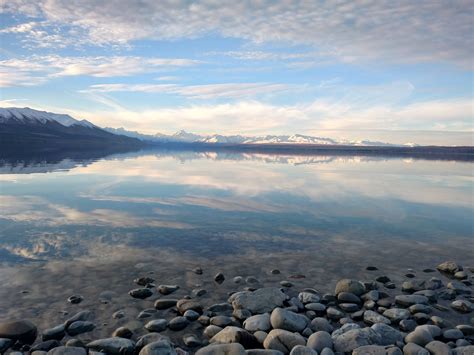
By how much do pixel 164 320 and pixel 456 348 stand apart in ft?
22.3

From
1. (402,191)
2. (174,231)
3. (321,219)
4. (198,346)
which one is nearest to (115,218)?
(174,231)

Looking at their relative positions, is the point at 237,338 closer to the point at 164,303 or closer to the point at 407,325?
the point at 164,303

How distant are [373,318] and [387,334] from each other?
0.89 metres

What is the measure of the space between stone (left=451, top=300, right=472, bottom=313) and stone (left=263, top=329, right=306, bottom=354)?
5.11m

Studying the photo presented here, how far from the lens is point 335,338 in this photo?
26.0 feet

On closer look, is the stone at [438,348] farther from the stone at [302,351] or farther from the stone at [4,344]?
the stone at [4,344]

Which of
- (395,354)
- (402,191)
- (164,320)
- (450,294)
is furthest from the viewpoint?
(402,191)

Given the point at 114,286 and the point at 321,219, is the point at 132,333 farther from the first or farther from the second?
the point at 321,219

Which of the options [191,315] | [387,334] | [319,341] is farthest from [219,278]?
[387,334]

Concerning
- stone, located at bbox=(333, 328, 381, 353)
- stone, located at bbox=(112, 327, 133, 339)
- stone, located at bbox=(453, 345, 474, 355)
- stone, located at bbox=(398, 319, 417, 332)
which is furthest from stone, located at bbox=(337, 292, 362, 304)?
stone, located at bbox=(112, 327, 133, 339)

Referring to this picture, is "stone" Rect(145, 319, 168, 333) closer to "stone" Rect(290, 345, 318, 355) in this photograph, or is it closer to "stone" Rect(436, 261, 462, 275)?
"stone" Rect(290, 345, 318, 355)

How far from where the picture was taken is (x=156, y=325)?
8430 mm

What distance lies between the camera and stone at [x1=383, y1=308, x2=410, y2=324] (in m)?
9.05

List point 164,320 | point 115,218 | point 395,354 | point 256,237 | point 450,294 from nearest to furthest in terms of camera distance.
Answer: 1. point 395,354
2. point 164,320
3. point 450,294
4. point 256,237
5. point 115,218
